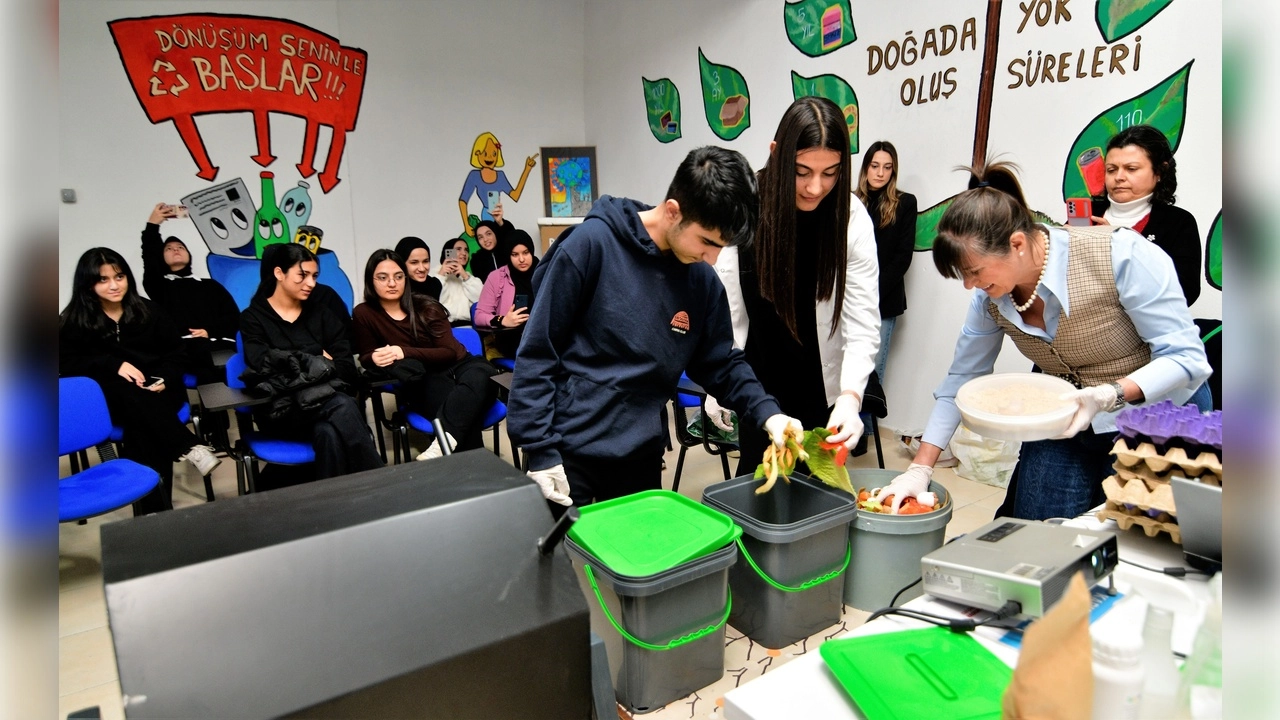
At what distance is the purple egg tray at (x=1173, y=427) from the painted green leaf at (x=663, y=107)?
4.96m

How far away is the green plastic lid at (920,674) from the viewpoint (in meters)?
0.89

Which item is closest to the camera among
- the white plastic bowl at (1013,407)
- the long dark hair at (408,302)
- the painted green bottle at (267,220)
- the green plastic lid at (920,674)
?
the green plastic lid at (920,674)

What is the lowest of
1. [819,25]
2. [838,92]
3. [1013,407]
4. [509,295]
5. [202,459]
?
[202,459]

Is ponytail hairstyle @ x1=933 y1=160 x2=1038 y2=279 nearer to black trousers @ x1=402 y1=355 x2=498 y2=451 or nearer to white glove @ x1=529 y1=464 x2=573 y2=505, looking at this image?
white glove @ x1=529 y1=464 x2=573 y2=505

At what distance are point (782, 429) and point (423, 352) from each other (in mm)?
2541

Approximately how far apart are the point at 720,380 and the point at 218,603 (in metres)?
1.39

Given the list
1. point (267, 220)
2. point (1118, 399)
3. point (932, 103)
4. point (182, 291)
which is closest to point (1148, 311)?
point (1118, 399)

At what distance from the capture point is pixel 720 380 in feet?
6.29

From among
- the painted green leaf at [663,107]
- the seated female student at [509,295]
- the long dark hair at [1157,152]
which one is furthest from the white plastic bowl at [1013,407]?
the painted green leaf at [663,107]

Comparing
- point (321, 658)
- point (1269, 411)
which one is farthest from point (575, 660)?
point (1269, 411)

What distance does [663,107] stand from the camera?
600cm

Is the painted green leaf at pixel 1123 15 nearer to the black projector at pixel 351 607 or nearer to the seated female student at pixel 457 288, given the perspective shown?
the black projector at pixel 351 607

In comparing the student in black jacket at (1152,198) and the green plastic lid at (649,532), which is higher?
the student in black jacket at (1152,198)

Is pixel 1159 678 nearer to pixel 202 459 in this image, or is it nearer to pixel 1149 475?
pixel 1149 475
